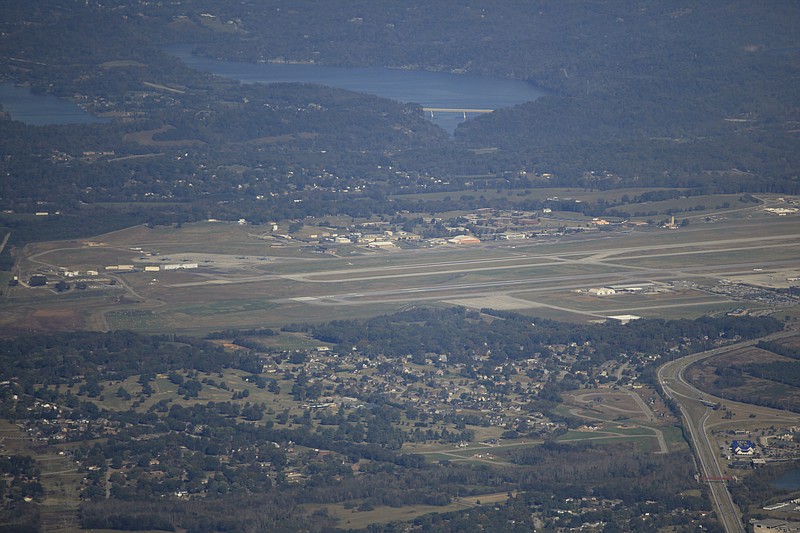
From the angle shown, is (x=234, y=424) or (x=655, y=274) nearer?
(x=234, y=424)

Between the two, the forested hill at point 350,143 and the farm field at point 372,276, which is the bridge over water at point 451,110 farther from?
the farm field at point 372,276

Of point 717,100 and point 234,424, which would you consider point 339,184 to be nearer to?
point 717,100

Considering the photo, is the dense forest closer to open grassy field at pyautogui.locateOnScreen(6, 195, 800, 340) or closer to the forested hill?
open grassy field at pyautogui.locateOnScreen(6, 195, 800, 340)

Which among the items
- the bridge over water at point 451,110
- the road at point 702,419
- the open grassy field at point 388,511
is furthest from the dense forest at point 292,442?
the bridge over water at point 451,110

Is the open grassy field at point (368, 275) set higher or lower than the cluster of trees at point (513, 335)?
higher

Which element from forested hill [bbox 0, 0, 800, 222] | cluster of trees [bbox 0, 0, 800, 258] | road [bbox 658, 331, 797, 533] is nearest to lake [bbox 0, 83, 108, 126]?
forested hill [bbox 0, 0, 800, 222]

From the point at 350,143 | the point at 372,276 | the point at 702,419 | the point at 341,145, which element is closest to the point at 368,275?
the point at 372,276

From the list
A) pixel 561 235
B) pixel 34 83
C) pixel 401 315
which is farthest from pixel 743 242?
pixel 34 83
